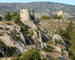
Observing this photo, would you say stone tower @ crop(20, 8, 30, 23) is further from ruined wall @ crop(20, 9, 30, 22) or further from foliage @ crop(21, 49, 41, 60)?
foliage @ crop(21, 49, 41, 60)

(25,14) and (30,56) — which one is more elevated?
(25,14)

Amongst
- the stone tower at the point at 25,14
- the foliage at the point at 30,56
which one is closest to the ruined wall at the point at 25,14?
the stone tower at the point at 25,14

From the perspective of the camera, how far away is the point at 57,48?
5647cm

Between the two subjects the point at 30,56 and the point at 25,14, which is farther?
the point at 25,14

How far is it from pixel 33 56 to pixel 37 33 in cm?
1888

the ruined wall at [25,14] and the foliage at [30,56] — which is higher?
the ruined wall at [25,14]

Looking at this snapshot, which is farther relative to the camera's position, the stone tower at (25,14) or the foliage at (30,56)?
the stone tower at (25,14)

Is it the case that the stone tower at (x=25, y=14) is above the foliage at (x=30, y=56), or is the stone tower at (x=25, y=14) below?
above

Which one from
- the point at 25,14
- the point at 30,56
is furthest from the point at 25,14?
the point at 30,56

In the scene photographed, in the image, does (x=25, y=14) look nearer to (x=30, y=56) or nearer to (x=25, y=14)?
(x=25, y=14)

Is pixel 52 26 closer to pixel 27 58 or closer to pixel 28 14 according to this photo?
pixel 28 14

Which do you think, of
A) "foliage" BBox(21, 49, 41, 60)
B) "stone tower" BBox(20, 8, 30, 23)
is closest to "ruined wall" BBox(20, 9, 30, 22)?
"stone tower" BBox(20, 8, 30, 23)

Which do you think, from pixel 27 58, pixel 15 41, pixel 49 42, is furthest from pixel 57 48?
pixel 27 58

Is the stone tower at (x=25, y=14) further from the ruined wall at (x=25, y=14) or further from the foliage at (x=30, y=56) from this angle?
the foliage at (x=30, y=56)
